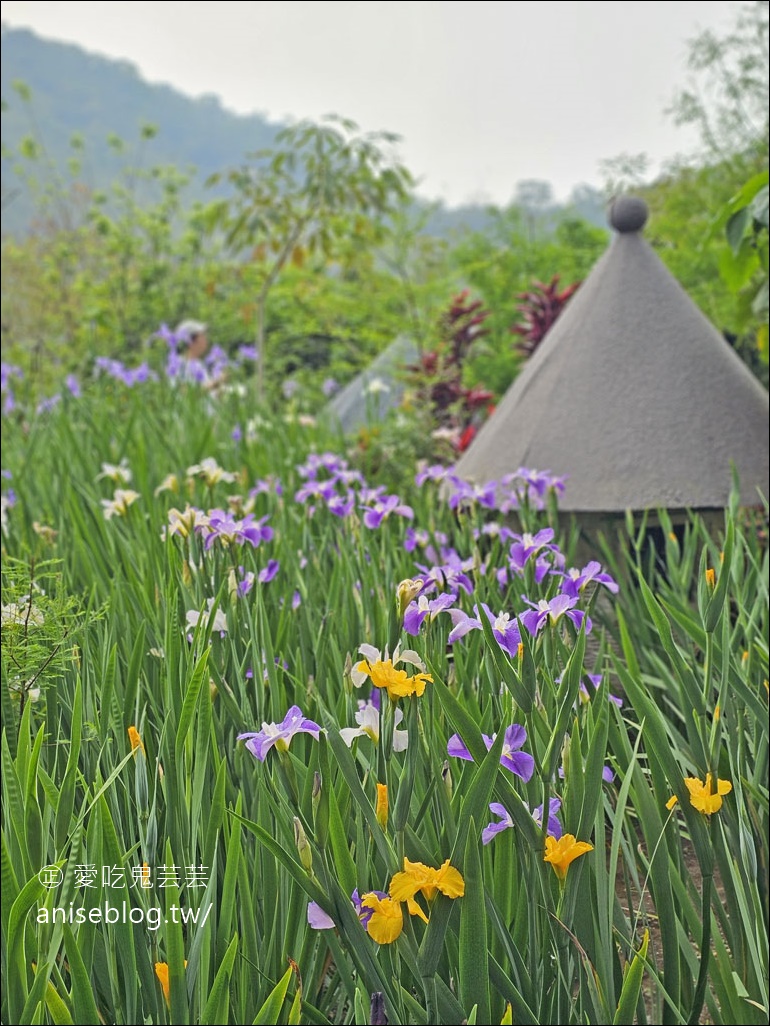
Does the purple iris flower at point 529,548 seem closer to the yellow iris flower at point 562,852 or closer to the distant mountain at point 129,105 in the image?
the yellow iris flower at point 562,852

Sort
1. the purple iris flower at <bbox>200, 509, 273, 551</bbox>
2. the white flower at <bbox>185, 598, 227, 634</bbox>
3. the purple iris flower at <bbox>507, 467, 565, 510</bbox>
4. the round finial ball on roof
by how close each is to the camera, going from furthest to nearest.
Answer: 1. the round finial ball on roof
2. the purple iris flower at <bbox>507, 467, 565, 510</bbox>
3. the purple iris flower at <bbox>200, 509, 273, 551</bbox>
4. the white flower at <bbox>185, 598, 227, 634</bbox>

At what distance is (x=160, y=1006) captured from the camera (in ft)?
3.29

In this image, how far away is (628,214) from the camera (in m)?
3.44

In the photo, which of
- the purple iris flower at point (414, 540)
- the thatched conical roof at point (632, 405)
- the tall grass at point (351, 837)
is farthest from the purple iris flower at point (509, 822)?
the thatched conical roof at point (632, 405)

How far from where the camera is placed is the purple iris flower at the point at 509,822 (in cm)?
109

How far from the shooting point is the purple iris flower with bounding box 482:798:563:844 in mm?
1086

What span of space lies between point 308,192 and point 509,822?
6048 mm

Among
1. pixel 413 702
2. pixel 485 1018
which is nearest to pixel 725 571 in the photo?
pixel 413 702

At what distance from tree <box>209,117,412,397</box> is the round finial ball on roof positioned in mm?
2921

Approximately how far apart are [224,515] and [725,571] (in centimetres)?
99

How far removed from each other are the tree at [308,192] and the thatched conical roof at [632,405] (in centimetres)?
294


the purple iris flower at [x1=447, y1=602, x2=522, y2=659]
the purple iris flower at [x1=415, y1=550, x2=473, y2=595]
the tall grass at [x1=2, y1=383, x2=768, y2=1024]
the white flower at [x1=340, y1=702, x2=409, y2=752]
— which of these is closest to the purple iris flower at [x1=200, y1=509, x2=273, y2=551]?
the tall grass at [x1=2, y1=383, x2=768, y2=1024]

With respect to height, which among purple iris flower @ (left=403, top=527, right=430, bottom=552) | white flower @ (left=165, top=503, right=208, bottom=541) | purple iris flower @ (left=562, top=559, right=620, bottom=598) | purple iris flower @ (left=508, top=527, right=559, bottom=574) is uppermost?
white flower @ (left=165, top=503, right=208, bottom=541)

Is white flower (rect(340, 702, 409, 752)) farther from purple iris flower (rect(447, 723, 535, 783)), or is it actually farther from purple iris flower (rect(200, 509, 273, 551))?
purple iris flower (rect(200, 509, 273, 551))
